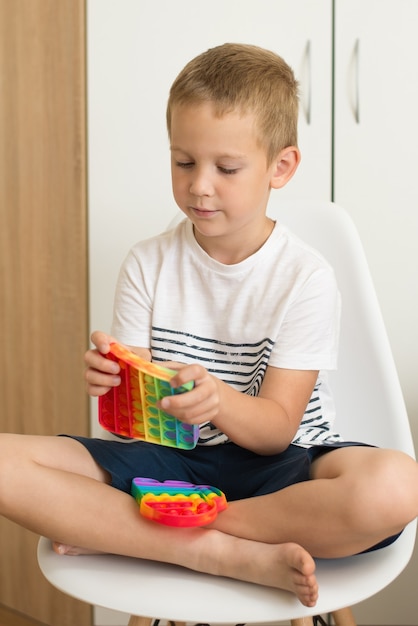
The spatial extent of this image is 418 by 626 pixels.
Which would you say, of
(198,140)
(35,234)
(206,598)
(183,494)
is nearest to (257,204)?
(198,140)

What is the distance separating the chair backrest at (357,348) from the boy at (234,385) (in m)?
0.04

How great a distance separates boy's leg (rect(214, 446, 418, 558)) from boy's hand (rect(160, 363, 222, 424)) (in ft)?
0.39

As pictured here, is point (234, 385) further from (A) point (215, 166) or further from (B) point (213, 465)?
(A) point (215, 166)

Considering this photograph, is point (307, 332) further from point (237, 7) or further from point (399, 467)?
point (237, 7)

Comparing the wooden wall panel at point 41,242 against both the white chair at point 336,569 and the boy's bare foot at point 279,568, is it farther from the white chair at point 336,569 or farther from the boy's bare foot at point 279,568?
the boy's bare foot at point 279,568

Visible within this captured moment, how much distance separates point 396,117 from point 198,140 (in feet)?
1.65

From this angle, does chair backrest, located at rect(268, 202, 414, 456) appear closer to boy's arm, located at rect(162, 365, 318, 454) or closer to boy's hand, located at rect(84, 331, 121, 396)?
boy's arm, located at rect(162, 365, 318, 454)

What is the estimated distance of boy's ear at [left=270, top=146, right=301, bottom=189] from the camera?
3.51 feet

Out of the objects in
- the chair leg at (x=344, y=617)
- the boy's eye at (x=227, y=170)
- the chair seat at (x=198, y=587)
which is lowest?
the chair leg at (x=344, y=617)

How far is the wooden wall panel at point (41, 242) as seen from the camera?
4.99ft

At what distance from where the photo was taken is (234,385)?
3.44ft

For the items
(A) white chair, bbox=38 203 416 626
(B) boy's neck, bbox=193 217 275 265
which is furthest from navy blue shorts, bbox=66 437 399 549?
(B) boy's neck, bbox=193 217 275 265

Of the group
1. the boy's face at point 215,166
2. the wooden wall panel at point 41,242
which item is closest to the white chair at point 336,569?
the boy's face at point 215,166

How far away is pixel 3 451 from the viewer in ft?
2.88
